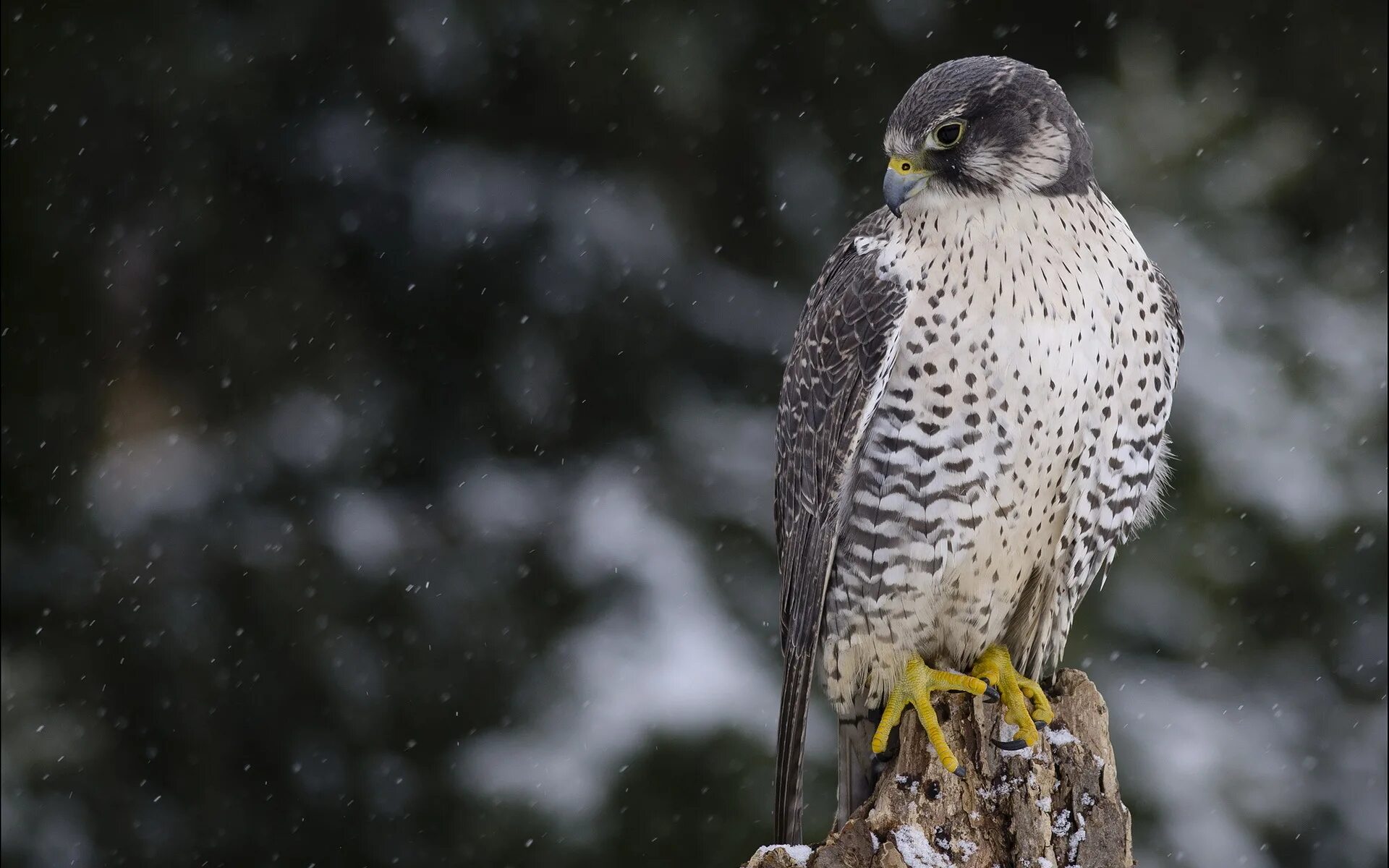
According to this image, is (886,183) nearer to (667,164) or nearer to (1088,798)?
(1088,798)

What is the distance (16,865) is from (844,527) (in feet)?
12.1

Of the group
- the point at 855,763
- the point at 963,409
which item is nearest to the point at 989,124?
the point at 963,409

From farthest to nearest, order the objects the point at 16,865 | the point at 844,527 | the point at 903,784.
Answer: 1. the point at 16,865
2. the point at 844,527
3. the point at 903,784

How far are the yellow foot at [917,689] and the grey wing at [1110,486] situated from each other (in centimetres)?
28

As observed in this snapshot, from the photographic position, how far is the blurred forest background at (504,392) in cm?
504

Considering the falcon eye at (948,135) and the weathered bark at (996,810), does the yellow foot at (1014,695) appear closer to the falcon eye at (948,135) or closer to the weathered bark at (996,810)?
the weathered bark at (996,810)

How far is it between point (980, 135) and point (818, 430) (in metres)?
0.69

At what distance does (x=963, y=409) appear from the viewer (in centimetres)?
270

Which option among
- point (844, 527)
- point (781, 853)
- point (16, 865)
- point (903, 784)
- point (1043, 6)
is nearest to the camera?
point (781, 853)

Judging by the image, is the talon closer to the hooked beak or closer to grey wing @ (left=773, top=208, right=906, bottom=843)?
grey wing @ (left=773, top=208, right=906, bottom=843)

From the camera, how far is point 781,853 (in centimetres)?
245

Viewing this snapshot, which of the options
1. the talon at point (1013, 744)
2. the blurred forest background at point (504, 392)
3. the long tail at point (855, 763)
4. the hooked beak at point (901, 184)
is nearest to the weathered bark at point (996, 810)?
the talon at point (1013, 744)

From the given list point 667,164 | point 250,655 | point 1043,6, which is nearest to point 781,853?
point 250,655

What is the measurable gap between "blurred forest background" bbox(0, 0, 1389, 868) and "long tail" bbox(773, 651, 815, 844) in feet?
6.53
